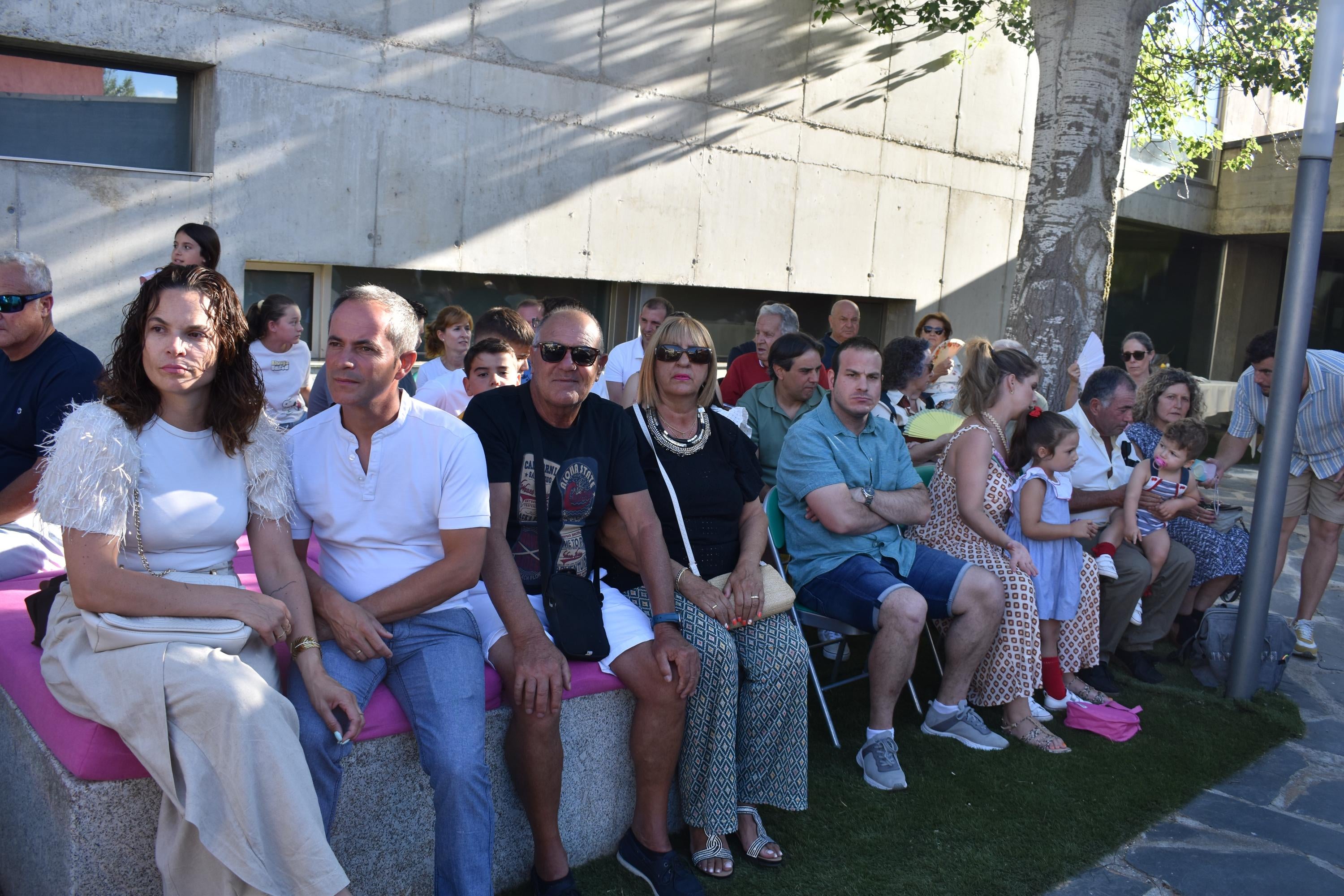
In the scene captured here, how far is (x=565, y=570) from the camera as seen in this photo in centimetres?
339

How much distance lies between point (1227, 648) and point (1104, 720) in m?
1.09

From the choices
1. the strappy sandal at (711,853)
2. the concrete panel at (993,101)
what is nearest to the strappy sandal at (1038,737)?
the strappy sandal at (711,853)

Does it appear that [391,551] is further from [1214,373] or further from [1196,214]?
[1214,373]

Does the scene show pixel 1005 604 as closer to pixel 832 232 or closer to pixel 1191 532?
pixel 1191 532

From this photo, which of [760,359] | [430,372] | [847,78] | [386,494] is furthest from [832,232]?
[386,494]

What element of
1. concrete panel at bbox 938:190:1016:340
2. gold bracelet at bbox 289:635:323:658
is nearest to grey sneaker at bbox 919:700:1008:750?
gold bracelet at bbox 289:635:323:658

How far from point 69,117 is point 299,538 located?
559 cm

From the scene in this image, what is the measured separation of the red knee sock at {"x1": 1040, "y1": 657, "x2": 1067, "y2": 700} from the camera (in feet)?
15.6

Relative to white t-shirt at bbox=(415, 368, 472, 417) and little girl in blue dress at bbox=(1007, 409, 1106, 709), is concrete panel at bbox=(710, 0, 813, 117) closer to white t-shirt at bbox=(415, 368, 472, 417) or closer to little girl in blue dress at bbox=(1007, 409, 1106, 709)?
white t-shirt at bbox=(415, 368, 472, 417)

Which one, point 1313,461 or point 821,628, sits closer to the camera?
point 821,628

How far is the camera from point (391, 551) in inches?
117

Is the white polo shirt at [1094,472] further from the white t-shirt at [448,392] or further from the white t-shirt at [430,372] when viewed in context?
the white t-shirt at [430,372]

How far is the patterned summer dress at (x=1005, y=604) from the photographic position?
4.45m

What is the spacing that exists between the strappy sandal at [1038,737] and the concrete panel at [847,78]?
25.9ft
